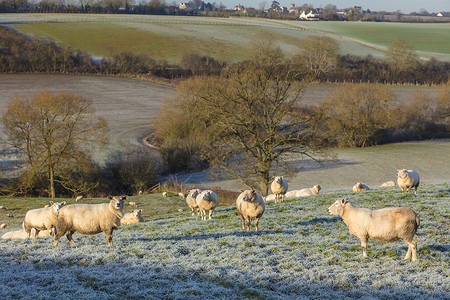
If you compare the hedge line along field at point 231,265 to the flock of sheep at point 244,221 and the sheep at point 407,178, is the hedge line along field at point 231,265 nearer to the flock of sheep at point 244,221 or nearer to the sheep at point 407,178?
the flock of sheep at point 244,221

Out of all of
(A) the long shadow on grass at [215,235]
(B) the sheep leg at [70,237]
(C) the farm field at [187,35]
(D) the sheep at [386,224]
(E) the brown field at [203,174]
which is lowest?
(E) the brown field at [203,174]

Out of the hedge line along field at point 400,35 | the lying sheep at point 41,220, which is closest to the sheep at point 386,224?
the lying sheep at point 41,220

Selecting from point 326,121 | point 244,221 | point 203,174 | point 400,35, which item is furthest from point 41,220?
point 400,35

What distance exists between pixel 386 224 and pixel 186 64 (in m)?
102

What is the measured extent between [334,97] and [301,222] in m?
61.0

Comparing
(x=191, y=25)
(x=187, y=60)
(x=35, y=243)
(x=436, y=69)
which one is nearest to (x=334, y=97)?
(x=187, y=60)

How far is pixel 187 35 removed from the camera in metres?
147

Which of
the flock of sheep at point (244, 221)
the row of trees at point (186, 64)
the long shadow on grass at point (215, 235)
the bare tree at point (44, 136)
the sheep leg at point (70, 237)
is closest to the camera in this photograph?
the flock of sheep at point (244, 221)

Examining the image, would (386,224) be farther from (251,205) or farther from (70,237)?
(70,237)

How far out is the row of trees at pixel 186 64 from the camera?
104 m

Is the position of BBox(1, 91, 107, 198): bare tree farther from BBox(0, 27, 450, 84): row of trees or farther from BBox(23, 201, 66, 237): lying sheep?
BBox(0, 27, 450, 84): row of trees

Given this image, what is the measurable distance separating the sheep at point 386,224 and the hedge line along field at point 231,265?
0.77 metres

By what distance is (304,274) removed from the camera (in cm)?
1311

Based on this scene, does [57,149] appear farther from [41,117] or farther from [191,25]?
[191,25]
